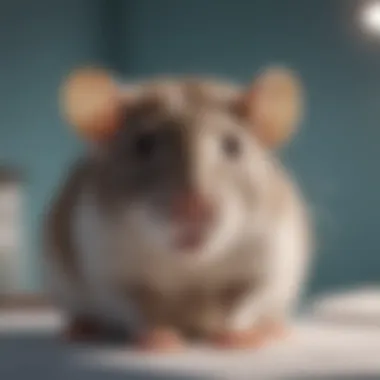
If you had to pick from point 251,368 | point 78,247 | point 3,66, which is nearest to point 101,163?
point 78,247

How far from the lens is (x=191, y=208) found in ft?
2.23

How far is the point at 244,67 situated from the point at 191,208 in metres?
0.67

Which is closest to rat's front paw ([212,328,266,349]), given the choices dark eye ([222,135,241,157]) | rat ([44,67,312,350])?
rat ([44,67,312,350])

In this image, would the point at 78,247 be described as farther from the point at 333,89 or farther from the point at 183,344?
the point at 333,89

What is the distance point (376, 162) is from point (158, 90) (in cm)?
59

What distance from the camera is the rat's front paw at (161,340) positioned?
2.32 feet

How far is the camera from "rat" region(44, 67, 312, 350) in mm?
706

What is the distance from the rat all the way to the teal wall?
48 cm

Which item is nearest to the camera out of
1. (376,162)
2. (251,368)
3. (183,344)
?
(251,368)

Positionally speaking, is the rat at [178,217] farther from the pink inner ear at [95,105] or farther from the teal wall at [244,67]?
the teal wall at [244,67]

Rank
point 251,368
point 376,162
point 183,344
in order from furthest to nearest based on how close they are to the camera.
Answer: point 376,162 → point 183,344 → point 251,368

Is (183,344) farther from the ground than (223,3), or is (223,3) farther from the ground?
(223,3)

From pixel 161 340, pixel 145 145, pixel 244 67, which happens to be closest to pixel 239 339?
pixel 161 340

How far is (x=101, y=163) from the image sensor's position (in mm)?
765
